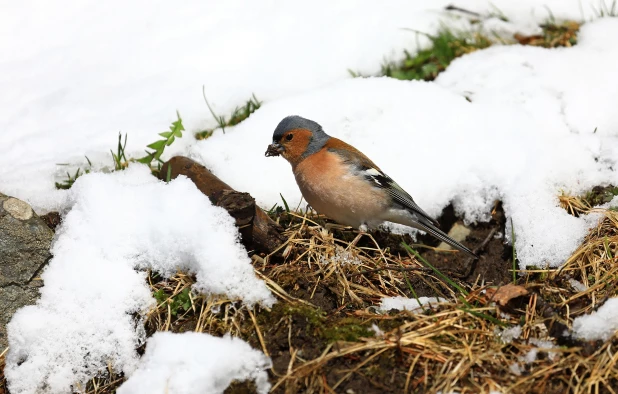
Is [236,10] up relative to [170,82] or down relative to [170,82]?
up

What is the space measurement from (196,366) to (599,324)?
2068mm

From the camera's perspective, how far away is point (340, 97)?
6.07 m

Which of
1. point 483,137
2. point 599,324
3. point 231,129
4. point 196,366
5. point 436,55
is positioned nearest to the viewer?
point 196,366

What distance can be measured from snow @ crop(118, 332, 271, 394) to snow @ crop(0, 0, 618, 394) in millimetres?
13

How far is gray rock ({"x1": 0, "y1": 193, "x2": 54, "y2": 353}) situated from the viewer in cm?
387

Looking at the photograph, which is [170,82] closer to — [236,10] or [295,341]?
[236,10]

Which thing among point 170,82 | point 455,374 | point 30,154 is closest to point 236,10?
point 170,82

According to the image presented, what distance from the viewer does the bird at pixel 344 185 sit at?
4.76 metres

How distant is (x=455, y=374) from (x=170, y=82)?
14.9 ft

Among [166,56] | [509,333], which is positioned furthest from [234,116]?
[509,333]

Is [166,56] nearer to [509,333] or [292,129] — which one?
[292,129]

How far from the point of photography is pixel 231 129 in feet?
19.1

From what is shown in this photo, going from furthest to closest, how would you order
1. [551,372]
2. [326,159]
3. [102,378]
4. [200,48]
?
[200,48] → [326,159] → [102,378] → [551,372]

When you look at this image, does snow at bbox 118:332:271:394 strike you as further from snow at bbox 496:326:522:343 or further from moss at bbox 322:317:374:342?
snow at bbox 496:326:522:343
